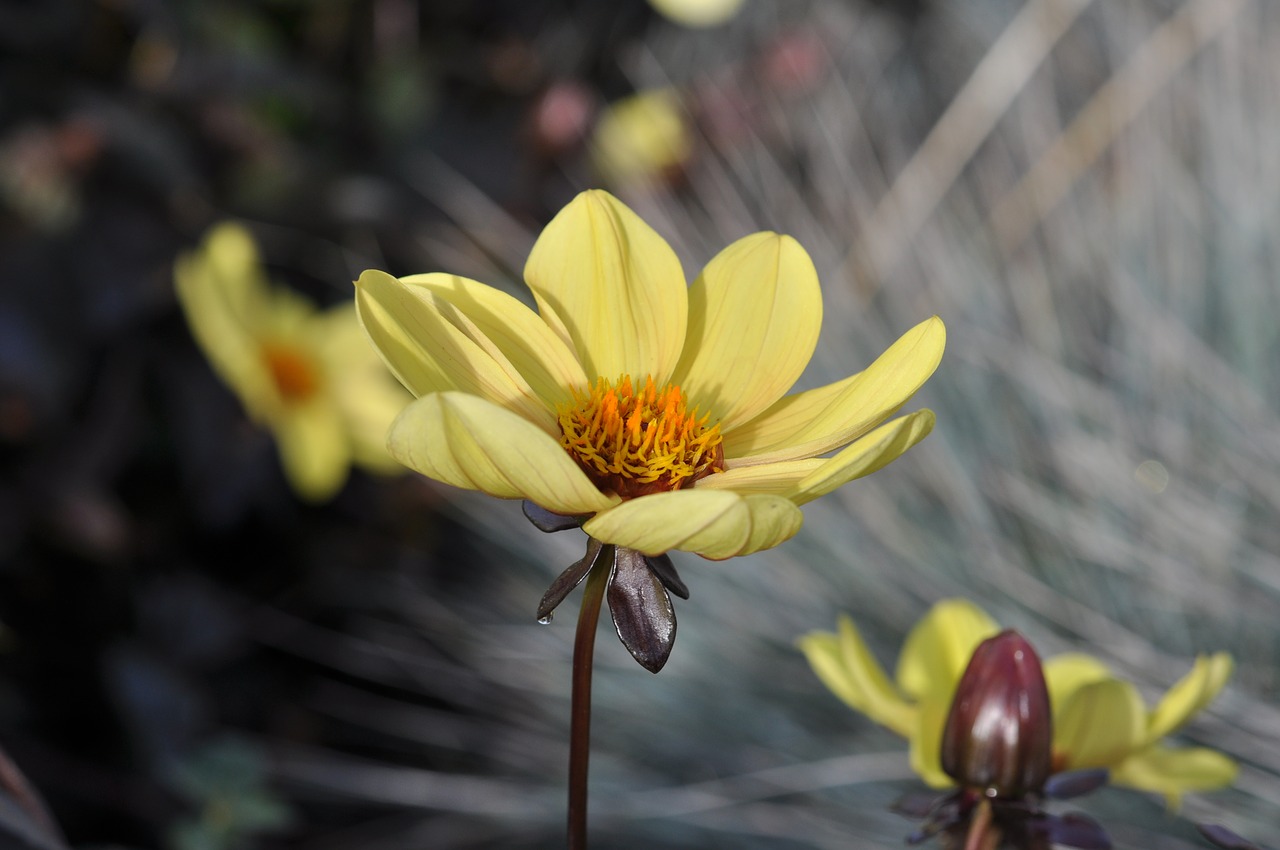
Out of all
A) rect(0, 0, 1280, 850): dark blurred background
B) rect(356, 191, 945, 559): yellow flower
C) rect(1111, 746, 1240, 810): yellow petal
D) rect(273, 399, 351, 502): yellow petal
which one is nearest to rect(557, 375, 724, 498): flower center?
rect(356, 191, 945, 559): yellow flower

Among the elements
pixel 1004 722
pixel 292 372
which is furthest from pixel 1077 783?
pixel 292 372

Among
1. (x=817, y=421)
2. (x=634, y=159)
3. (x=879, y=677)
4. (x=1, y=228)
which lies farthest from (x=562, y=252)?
(x=634, y=159)

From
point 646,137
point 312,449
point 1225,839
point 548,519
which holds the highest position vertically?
point 646,137

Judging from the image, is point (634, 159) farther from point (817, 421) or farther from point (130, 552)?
point (817, 421)

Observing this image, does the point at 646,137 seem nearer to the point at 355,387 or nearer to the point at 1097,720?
the point at 355,387

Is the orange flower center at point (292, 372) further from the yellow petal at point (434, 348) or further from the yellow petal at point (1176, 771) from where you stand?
the yellow petal at point (1176, 771)

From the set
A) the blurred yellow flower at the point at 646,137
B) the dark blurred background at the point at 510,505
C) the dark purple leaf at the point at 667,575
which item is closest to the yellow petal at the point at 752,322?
the dark purple leaf at the point at 667,575
